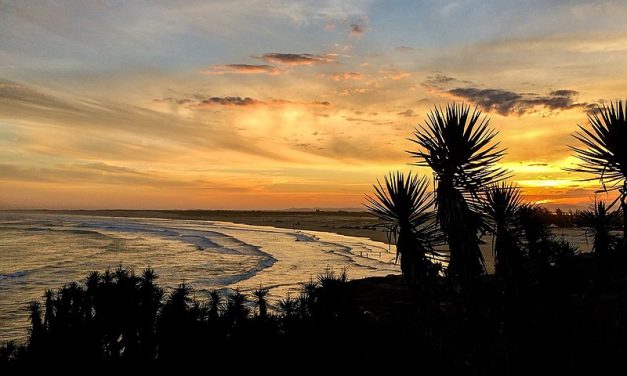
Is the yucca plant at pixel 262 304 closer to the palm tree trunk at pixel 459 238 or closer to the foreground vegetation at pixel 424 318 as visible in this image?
the foreground vegetation at pixel 424 318

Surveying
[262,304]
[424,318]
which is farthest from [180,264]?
[424,318]

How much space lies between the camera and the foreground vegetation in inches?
247

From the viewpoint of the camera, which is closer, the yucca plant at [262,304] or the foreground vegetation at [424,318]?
the foreground vegetation at [424,318]

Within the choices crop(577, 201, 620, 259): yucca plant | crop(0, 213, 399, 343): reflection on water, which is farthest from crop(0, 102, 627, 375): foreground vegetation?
crop(0, 213, 399, 343): reflection on water

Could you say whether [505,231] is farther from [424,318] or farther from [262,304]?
[262,304]

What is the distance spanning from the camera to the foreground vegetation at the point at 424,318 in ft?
20.6

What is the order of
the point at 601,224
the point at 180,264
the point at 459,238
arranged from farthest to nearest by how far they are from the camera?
the point at 180,264, the point at 601,224, the point at 459,238

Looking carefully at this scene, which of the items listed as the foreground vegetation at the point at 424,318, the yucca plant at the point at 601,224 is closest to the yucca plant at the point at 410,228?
the foreground vegetation at the point at 424,318

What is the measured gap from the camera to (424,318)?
856cm

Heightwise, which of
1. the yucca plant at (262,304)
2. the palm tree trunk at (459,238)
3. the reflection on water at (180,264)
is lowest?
the reflection on water at (180,264)

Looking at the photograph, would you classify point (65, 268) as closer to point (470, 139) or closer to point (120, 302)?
point (120, 302)

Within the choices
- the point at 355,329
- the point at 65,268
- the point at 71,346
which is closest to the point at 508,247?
the point at 355,329

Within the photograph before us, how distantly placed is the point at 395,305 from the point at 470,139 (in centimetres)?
434

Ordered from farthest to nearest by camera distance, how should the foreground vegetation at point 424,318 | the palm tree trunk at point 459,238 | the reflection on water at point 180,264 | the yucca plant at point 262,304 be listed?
the reflection on water at point 180,264 < the yucca plant at point 262,304 < the palm tree trunk at point 459,238 < the foreground vegetation at point 424,318
